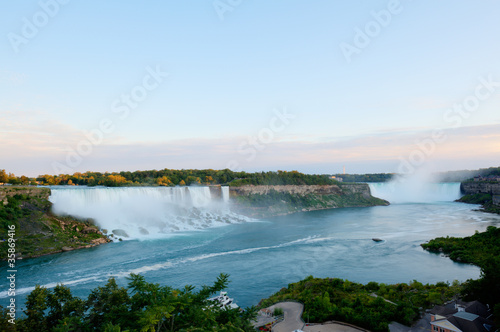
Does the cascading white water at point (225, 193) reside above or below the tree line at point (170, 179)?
below

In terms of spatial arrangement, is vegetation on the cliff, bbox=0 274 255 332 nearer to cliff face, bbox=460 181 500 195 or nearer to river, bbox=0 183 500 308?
river, bbox=0 183 500 308

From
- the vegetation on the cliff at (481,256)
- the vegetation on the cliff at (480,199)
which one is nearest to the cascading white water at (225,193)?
the vegetation on the cliff at (481,256)

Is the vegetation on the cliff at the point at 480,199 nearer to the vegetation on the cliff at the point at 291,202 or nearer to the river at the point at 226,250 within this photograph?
the vegetation on the cliff at the point at 291,202

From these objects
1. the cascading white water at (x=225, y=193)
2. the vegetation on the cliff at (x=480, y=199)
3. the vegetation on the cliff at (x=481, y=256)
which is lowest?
the vegetation on the cliff at (x=480, y=199)

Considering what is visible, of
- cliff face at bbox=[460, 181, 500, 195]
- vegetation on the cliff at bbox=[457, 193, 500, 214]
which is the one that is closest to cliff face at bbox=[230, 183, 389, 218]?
vegetation on the cliff at bbox=[457, 193, 500, 214]

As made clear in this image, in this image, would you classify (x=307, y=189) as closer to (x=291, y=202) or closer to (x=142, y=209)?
(x=291, y=202)

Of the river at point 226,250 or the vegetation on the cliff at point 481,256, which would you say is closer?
the vegetation on the cliff at point 481,256

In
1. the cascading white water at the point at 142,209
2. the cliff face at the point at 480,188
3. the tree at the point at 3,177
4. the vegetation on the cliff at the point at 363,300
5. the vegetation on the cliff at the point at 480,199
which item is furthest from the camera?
the cliff face at the point at 480,188

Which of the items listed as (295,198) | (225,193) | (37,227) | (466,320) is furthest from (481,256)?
(295,198)

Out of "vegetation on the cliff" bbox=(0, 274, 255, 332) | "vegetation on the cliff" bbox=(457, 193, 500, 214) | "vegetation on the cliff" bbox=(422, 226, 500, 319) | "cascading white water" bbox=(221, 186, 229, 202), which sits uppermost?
"cascading white water" bbox=(221, 186, 229, 202)
